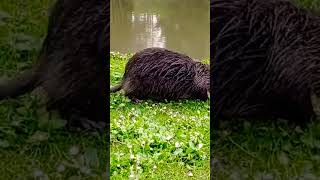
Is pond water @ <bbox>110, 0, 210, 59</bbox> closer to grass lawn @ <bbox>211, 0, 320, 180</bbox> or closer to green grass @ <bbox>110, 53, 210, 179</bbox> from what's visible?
green grass @ <bbox>110, 53, 210, 179</bbox>

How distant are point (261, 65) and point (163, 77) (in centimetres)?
70

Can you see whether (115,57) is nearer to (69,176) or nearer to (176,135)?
(176,135)

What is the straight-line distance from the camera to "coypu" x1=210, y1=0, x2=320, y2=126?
1494mm

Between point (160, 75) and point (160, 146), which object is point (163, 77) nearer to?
point (160, 75)

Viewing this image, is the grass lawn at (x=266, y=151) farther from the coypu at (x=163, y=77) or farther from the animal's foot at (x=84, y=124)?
the coypu at (x=163, y=77)

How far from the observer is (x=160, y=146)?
1.47 meters

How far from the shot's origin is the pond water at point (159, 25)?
161 centimetres

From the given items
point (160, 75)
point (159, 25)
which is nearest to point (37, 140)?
point (159, 25)

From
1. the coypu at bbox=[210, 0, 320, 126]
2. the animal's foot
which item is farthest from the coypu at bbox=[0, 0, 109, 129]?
the coypu at bbox=[210, 0, 320, 126]

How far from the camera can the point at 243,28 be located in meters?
1.51

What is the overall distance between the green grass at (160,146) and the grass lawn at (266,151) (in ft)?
0.15

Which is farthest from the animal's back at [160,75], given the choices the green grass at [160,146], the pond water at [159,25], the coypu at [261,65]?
the coypu at [261,65]

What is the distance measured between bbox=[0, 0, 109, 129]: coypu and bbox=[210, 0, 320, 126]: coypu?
0.95 feet

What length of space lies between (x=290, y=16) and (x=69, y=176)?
713 millimetres
